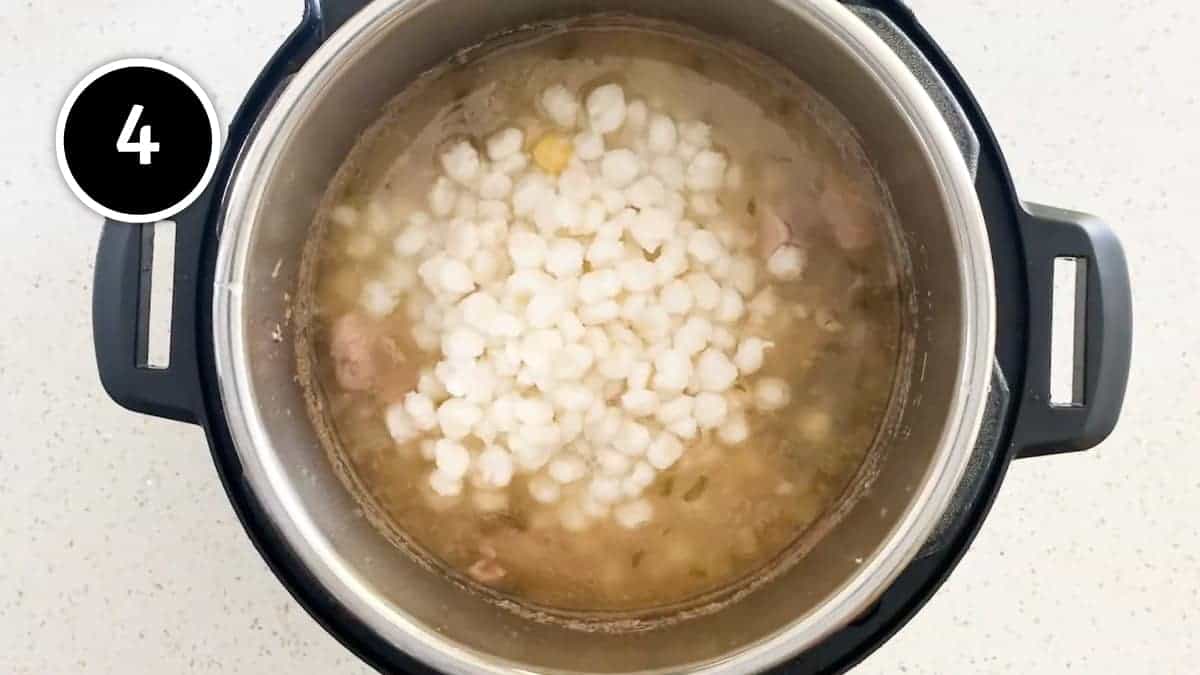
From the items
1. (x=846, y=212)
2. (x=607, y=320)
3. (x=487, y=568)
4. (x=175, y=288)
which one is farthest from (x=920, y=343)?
(x=175, y=288)

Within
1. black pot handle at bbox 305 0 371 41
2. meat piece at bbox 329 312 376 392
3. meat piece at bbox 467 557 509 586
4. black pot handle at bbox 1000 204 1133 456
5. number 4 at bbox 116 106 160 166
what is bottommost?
meat piece at bbox 467 557 509 586

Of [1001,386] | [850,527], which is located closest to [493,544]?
[850,527]

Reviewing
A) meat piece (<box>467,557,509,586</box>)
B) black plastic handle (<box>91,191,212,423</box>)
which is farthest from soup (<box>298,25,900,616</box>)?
black plastic handle (<box>91,191,212,423</box>)

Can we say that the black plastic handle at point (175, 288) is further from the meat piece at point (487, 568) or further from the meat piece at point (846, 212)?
the meat piece at point (846, 212)

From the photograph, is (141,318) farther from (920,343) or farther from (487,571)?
(920,343)

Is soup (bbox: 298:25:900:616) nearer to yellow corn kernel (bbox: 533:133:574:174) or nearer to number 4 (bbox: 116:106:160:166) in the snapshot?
yellow corn kernel (bbox: 533:133:574:174)

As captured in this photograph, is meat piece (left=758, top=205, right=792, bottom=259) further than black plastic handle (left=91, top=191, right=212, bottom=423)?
Yes
